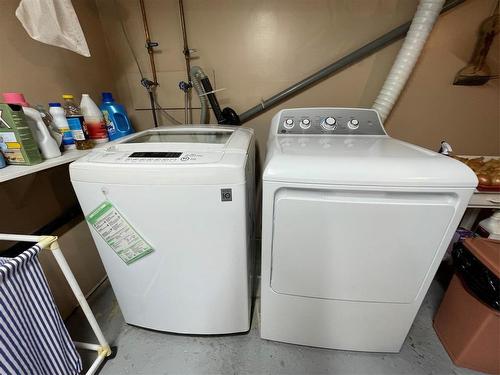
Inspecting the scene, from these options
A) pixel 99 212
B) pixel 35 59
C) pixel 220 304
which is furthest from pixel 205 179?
pixel 35 59

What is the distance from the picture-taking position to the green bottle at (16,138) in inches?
31.8

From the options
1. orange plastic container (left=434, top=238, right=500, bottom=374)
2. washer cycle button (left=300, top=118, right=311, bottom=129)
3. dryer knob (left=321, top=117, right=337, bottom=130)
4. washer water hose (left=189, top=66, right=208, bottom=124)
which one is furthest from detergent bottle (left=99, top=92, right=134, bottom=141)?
orange plastic container (left=434, top=238, right=500, bottom=374)

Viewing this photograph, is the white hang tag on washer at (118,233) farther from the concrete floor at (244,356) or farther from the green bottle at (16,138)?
the concrete floor at (244,356)

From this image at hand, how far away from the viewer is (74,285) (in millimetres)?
874

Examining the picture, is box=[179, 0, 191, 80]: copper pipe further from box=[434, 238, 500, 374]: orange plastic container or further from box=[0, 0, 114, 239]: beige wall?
box=[434, 238, 500, 374]: orange plastic container

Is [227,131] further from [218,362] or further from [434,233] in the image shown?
[218,362]

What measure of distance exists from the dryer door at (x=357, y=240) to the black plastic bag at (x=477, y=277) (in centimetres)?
38

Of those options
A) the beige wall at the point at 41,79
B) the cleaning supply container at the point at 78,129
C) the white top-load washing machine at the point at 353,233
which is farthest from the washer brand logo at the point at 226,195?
the beige wall at the point at 41,79

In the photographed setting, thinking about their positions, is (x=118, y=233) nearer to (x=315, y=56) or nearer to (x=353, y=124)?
(x=353, y=124)

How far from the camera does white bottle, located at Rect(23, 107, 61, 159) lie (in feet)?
3.03

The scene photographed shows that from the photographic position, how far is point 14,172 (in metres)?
0.81

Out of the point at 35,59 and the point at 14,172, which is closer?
the point at 14,172

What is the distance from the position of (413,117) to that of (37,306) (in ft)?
7.54

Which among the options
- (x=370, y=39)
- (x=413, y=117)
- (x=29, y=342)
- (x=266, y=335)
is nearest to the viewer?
(x=29, y=342)
